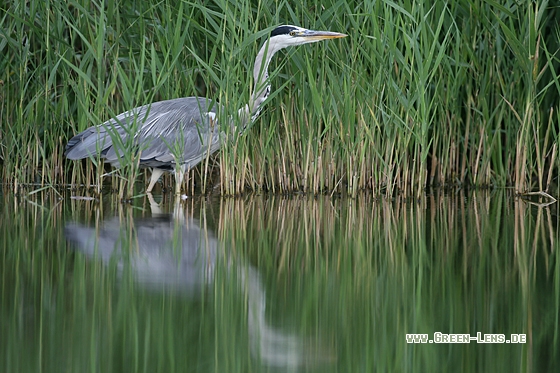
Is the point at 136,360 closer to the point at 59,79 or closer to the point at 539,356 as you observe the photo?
the point at 539,356

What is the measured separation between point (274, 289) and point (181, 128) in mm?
2946

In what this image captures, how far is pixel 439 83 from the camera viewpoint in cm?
638

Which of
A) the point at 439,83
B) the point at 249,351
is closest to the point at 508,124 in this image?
the point at 439,83

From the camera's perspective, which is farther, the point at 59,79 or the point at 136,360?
the point at 59,79

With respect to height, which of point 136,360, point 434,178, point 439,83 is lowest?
point 136,360

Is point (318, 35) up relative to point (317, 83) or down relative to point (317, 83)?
up

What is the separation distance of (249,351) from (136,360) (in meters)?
0.33

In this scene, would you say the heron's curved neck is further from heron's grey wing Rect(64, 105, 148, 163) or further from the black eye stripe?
heron's grey wing Rect(64, 105, 148, 163)

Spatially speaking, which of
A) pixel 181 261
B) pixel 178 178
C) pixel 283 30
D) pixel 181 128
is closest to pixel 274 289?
pixel 181 261

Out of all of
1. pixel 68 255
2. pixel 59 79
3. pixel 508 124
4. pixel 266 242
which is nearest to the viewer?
pixel 68 255

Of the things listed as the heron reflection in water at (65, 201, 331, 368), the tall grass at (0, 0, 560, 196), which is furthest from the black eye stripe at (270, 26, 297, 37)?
the heron reflection in water at (65, 201, 331, 368)

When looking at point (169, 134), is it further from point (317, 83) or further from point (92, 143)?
point (317, 83)

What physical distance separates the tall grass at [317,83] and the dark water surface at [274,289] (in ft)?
2.30

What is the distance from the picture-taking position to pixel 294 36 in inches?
248
